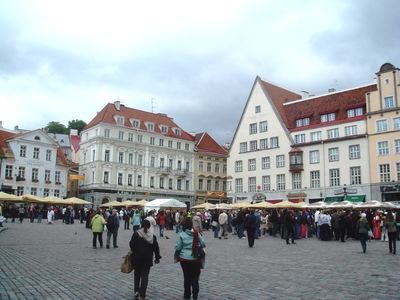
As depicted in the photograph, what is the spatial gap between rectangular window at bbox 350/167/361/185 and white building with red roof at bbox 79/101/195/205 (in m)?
29.2

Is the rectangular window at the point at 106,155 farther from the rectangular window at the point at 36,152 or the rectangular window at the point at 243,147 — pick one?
the rectangular window at the point at 243,147

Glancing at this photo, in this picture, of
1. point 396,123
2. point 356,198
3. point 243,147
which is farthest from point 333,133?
point 243,147

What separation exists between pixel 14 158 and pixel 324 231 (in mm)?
44827

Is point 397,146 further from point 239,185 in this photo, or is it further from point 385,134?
point 239,185

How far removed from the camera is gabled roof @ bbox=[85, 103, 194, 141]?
6625 cm

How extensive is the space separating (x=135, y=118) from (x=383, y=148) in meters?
37.4

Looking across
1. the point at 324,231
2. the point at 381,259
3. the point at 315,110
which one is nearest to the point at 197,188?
the point at 315,110

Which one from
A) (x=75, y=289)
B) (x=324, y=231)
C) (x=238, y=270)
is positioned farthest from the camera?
(x=324, y=231)

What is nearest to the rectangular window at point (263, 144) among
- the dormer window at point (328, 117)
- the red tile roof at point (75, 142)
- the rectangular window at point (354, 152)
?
the dormer window at point (328, 117)

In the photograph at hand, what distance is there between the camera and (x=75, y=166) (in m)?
74.0

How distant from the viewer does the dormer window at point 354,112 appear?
5288 cm

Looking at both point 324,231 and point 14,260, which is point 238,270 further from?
point 324,231

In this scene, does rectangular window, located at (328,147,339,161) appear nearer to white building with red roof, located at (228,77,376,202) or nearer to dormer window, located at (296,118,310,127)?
white building with red roof, located at (228,77,376,202)

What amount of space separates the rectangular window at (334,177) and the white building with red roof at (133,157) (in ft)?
87.1
